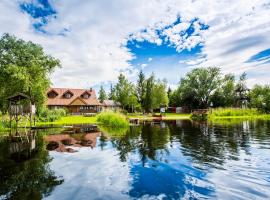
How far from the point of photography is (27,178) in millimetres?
9086

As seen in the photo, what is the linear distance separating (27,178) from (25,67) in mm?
→ 36642

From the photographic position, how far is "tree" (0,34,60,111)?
41.2 m

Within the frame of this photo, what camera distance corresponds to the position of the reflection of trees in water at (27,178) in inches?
299

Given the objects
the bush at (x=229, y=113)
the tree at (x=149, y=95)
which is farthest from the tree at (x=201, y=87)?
→ the bush at (x=229, y=113)

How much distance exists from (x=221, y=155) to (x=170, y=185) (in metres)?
5.55

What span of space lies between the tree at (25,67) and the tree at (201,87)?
53.5m

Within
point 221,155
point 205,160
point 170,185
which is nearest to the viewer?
point 170,185

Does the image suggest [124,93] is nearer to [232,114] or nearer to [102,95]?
[232,114]

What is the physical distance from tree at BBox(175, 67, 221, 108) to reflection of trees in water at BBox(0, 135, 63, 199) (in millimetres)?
76360

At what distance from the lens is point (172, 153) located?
1347cm

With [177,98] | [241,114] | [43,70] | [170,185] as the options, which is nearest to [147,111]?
[177,98]

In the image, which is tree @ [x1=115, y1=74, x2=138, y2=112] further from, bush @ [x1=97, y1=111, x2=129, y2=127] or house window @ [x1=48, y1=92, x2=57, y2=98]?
bush @ [x1=97, y1=111, x2=129, y2=127]

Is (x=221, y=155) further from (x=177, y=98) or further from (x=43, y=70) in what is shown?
(x=177, y=98)

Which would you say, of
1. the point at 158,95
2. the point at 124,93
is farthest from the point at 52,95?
the point at 158,95
